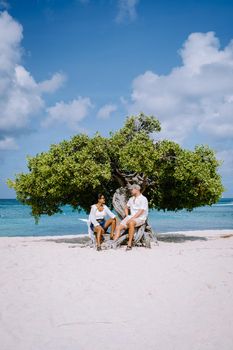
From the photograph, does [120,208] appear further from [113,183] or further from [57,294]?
[57,294]

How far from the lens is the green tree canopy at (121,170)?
48.2 ft

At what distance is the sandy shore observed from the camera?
17.4 ft

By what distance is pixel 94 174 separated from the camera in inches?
577

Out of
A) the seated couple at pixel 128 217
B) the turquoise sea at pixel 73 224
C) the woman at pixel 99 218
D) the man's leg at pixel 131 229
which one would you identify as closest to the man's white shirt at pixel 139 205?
the seated couple at pixel 128 217

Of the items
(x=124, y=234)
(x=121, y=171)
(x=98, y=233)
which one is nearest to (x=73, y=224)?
(x=121, y=171)

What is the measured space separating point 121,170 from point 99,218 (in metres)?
3.28

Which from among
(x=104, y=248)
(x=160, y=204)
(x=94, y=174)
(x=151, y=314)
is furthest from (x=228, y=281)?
(x=160, y=204)

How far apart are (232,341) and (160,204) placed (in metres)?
13.1

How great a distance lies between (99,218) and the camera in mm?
14617

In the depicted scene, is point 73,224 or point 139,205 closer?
point 139,205

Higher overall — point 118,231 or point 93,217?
point 93,217

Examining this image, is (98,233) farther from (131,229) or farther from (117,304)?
(117,304)

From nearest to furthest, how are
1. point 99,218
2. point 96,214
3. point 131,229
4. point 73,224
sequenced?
point 131,229, point 96,214, point 99,218, point 73,224

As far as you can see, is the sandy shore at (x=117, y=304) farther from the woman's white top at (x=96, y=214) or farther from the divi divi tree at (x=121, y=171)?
the divi divi tree at (x=121, y=171)
